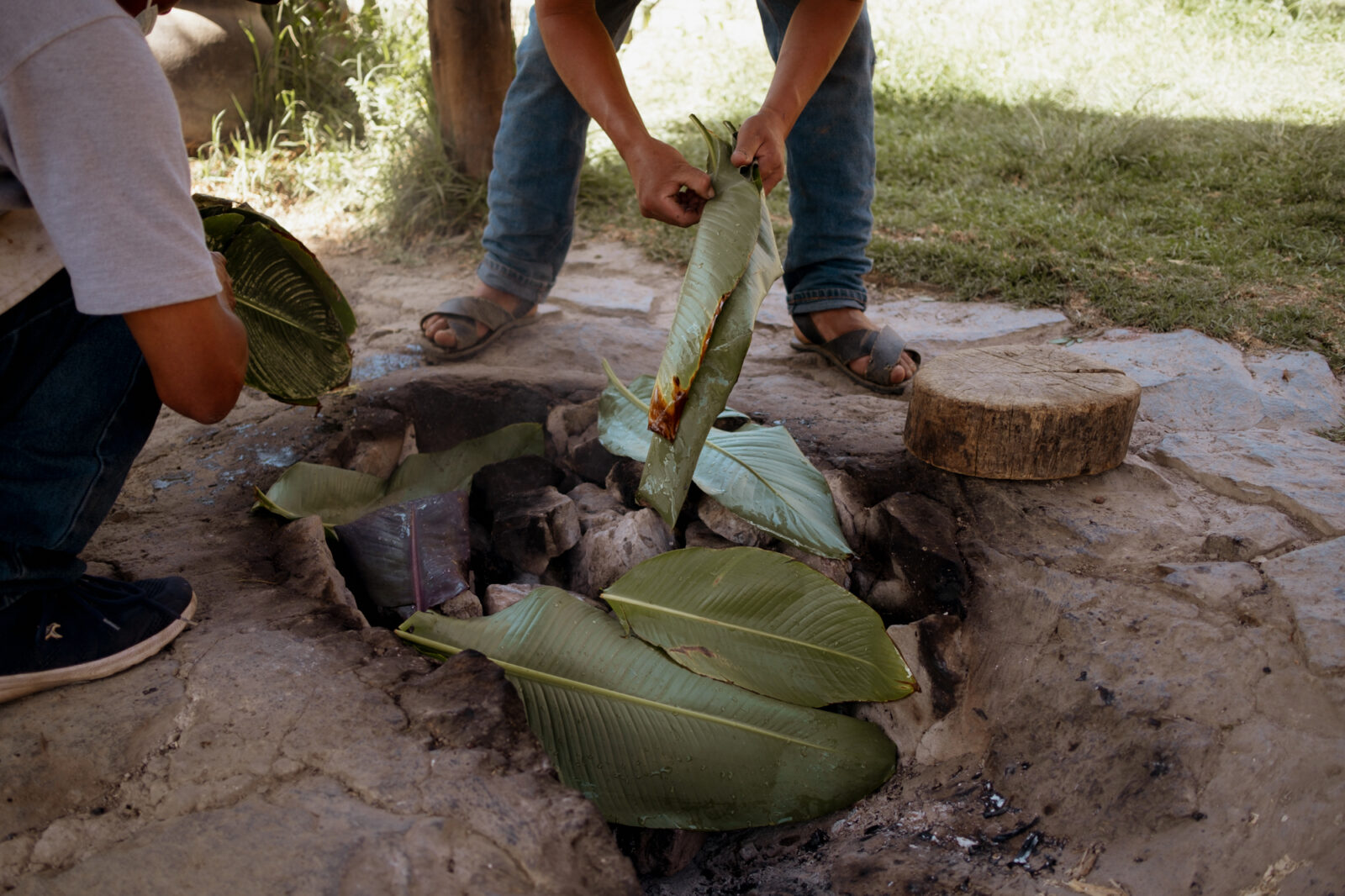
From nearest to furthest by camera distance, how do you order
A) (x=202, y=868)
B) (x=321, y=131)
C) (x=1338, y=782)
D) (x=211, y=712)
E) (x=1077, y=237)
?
(x=202, y=868) → (x=1338, y=782) → (x=211, y=712) → (x=1077, y=237) → (x=321, y=131)

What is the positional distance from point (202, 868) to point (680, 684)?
2.48ft

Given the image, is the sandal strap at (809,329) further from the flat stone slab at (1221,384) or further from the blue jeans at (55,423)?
the blue jeans at (55,423)

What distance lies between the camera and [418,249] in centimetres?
402

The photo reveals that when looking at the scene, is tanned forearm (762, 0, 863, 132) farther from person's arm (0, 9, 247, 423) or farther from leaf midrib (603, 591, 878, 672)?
person's arm (0, 9, 247, 423)

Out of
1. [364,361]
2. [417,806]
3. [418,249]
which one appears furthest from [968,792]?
[418,249]

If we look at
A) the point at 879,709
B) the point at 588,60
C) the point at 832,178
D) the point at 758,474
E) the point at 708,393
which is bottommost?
the point at 879,709

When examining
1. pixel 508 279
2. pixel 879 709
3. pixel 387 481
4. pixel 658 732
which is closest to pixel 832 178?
pixel 508 279

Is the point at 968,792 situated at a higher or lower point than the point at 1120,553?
lower

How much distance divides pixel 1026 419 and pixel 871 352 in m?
0.79

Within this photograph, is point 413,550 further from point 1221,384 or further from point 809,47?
point 1221,384

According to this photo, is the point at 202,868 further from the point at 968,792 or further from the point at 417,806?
the point at 968,792

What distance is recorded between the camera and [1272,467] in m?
1.94

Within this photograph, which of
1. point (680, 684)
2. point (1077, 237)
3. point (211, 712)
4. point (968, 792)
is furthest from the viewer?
point (1077, 237)

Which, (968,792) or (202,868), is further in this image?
(968,792)
